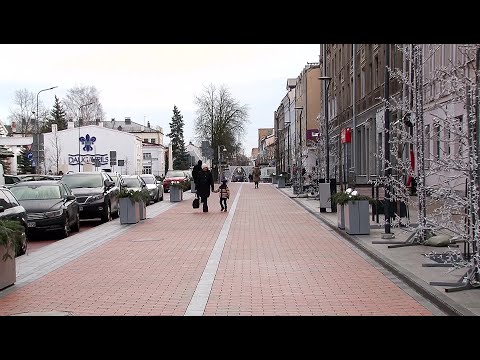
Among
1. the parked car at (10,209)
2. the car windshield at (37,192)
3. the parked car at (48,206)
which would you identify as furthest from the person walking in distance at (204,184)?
the parked car at (10,209)

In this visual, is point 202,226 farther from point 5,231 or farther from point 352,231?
point 5,231

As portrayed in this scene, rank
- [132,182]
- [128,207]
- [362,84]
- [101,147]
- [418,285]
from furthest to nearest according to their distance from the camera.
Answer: [101,147] < [362,84] < [132,182] < [128,207] < [418,285]

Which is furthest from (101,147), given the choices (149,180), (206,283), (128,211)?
(206,283)

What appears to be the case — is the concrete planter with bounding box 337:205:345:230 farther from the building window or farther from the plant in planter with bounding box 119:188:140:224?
the building window

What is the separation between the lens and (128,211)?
64.7 ft

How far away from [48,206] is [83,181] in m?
6.03

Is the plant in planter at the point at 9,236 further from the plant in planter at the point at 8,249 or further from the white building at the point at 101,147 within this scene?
the white building at the point at 101,147

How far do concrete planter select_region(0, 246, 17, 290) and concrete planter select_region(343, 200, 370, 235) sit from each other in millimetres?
8374

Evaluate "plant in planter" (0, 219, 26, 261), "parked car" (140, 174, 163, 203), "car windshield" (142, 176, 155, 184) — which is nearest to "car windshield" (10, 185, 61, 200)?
"plant in planter" (0, 219, 26, 261)

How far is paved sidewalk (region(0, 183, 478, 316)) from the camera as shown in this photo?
312 inches

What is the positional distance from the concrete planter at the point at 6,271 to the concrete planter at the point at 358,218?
27.5ft

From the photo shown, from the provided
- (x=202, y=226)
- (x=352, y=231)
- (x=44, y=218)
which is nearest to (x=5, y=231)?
(x=44, y=218)

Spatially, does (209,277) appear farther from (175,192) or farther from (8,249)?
(175,192)
